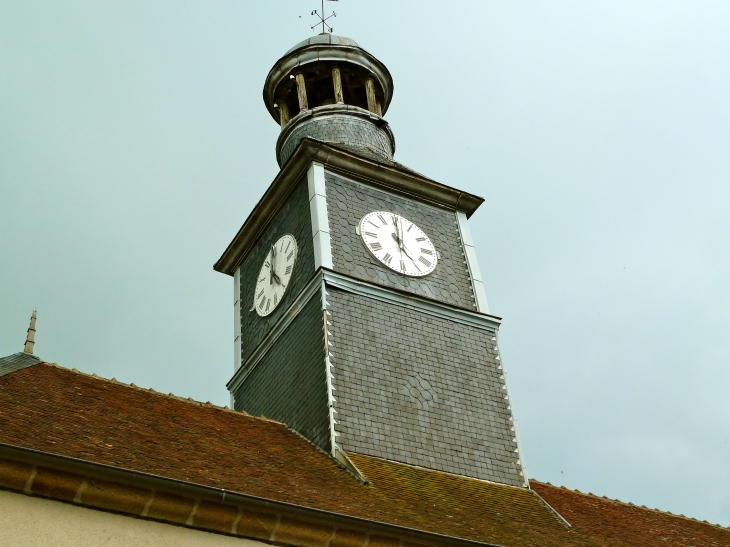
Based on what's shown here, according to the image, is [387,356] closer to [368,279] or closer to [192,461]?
[368,279]

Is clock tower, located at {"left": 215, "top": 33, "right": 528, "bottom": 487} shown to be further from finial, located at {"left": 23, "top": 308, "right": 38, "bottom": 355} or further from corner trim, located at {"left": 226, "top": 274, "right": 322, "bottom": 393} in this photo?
finial, located at {"left": 23, "top": 308, "right": 38, "bottom": 355}

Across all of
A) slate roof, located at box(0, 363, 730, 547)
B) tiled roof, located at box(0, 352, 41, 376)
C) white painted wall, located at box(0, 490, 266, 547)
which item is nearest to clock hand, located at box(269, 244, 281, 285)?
slate roof, located at box(0, 363, 730, 547)

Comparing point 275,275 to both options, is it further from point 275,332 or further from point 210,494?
point 210,494

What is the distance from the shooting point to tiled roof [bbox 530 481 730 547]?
1462cm

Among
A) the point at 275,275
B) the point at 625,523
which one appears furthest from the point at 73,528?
the point at 625,523

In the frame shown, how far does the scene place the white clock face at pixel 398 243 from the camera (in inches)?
684

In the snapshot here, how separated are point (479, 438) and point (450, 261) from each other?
372cm

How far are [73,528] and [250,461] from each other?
329cm

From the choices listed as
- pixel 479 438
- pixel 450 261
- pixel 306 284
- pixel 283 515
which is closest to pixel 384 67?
pixel 450 261

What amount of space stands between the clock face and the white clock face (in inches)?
54.3

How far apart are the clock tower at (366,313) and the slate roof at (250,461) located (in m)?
0.63

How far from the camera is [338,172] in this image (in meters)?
18.2

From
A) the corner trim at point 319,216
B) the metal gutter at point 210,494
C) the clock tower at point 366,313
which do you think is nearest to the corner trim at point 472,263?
the clock tower at point 366,313

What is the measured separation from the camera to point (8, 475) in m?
9.42
